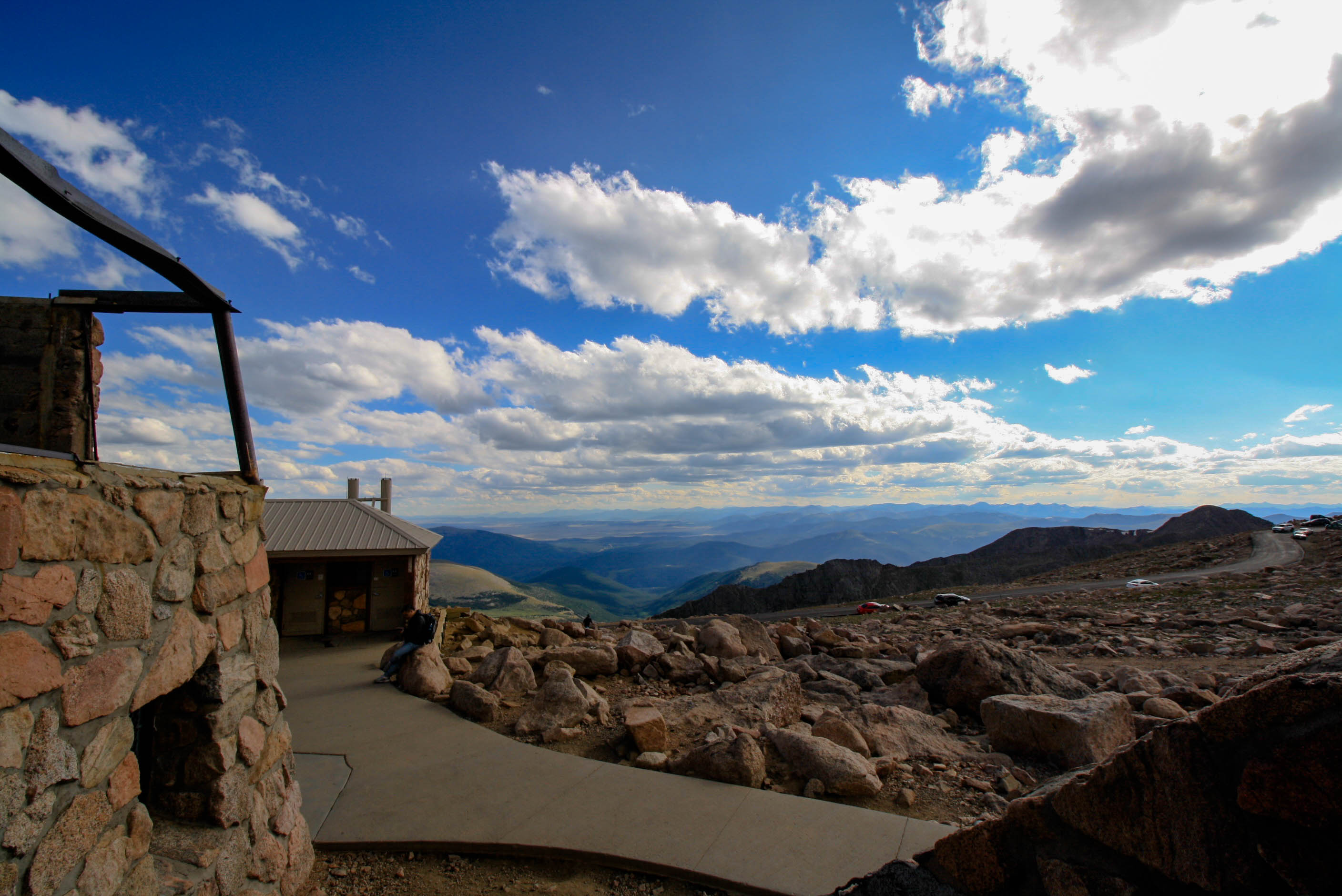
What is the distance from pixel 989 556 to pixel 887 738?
78.8 metres

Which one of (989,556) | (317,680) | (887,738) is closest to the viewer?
Result: (887,738)

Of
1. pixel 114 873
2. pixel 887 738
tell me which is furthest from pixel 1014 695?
pixel 114 873

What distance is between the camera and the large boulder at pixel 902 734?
6.31m

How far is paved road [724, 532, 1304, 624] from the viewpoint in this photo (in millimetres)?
29891

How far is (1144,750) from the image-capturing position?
2508mm

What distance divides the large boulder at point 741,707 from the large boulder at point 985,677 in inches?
76.8

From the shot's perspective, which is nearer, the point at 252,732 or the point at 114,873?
the point at 114,873

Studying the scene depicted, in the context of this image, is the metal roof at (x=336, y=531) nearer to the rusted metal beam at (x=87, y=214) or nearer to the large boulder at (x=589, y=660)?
the large boulder at (x=589, y=660)

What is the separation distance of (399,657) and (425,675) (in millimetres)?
965

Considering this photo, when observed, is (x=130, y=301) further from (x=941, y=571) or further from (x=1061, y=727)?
(x=941, y=571)

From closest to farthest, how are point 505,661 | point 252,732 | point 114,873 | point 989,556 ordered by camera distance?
point 114,873 → point 252,732 → point 505,661 → point 989,556

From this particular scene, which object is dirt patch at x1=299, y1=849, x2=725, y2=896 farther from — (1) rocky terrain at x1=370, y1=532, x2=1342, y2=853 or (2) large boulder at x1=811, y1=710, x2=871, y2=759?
(2) large boulder at x1=811, y1=710, x2=871, y2=759

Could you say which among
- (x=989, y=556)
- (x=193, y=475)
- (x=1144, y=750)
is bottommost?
(x=989, y=556)

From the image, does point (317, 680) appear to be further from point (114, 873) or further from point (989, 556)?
point (989, 556)
